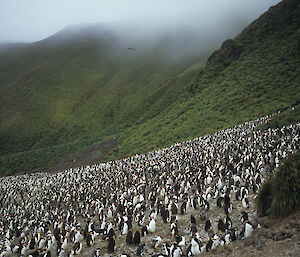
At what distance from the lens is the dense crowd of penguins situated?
9906 millimetres

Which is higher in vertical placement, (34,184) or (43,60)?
(43,60)

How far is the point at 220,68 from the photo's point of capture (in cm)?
6209

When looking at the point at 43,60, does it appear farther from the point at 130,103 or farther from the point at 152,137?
the point at 152,137

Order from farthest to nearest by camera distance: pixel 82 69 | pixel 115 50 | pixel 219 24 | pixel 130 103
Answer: pixel 219 24, pixel 115 50, pixel 82 69, pixel 130 103

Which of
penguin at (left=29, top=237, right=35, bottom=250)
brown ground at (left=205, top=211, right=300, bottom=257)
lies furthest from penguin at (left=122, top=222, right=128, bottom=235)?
penguin at (left=29, top=237, right=35, bottom=250)

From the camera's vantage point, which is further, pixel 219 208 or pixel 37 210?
pixel 37 210

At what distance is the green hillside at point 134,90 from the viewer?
148ft

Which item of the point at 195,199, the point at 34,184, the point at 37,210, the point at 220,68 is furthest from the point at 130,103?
the point at 195,199

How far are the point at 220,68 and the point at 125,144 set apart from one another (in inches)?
1279

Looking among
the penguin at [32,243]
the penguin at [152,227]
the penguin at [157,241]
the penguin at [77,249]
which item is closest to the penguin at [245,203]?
the penguin at [157,241]

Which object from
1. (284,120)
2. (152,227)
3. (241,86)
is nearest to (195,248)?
(152,227)

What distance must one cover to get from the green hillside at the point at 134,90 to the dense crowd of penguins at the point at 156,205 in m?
17.9

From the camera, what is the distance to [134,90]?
103m

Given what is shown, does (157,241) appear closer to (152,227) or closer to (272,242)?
(152,227)
